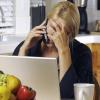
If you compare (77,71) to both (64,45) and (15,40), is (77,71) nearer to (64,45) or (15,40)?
(64,45)

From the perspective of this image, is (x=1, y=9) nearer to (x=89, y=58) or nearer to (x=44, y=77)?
(x=89, y=58)

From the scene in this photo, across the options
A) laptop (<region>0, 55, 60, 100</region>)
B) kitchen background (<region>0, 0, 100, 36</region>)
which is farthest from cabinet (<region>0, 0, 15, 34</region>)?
laptop (<region>0, 55, 60, 100</region>)

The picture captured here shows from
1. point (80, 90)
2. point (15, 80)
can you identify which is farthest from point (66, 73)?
point (15, 80)

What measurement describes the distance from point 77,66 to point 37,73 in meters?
0.51

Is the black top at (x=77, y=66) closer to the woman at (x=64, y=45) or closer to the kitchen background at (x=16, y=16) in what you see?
the woman at (x=64, y=45)

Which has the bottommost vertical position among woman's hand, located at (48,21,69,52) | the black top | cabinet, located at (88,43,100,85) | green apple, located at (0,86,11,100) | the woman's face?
cabinet, located at (88,43,100,85)

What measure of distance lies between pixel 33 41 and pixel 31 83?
531 millimetres

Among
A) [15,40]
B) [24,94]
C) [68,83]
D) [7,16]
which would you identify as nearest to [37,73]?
[24,94]

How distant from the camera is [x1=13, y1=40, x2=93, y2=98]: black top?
46.1 inches

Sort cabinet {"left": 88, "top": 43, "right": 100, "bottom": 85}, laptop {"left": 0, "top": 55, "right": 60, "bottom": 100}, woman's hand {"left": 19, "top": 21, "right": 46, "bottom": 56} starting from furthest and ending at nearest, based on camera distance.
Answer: cabinet {"left": 88, "top": 43, "right": 100, "bottom": 85}
woman's hand {"left": 19, "top": 21, "right": 46, "bottom": 56}
laptop {"left": 0, "top": 55, "right": 60, "bottom": 100}

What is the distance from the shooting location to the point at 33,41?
138 centimetres

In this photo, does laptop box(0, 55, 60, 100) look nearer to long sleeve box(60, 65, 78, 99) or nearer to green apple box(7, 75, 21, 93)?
green apple box(7, 75, 21, 93)

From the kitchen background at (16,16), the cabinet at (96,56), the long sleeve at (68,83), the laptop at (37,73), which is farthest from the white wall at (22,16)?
the laptop at (37,73)

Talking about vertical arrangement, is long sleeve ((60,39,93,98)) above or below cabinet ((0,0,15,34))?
below
